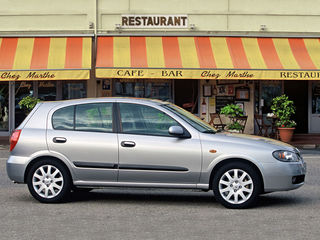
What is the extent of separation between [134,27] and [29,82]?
4224 mm

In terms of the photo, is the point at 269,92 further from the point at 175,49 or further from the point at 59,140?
the point at 59,140

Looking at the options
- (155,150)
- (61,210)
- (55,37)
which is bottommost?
(61,210)

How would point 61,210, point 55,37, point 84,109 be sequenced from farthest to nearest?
point 55,37 < point 84,109 < point 61,210

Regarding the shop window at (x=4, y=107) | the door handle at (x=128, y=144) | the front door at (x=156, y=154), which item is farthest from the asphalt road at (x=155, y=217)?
the shop window at (x=4, y=107)

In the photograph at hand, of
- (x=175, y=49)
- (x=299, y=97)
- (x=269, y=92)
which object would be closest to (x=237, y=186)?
(x=175, y=49)

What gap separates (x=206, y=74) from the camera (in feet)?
68.5

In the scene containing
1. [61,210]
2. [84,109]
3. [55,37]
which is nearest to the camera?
[61,210]

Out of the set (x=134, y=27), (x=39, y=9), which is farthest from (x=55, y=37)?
(x=134, y=27)

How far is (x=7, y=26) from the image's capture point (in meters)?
22.6

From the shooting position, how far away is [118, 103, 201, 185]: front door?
8516mm

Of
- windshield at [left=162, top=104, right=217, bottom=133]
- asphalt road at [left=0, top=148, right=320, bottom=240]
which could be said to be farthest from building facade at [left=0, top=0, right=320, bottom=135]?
windshield at [left=162, top=104, right=217, bottom=133]

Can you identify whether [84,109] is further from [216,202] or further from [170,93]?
[170,93]

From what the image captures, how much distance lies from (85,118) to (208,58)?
1295cm

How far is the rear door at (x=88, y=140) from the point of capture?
8680mm
